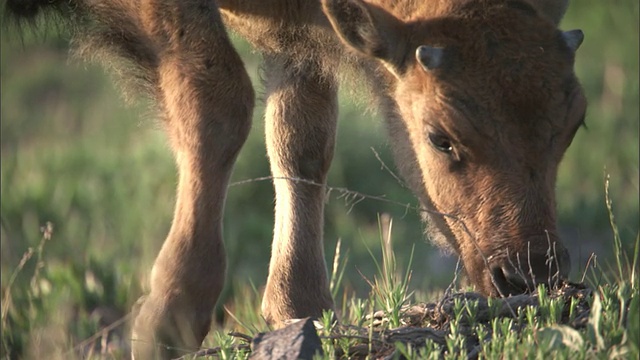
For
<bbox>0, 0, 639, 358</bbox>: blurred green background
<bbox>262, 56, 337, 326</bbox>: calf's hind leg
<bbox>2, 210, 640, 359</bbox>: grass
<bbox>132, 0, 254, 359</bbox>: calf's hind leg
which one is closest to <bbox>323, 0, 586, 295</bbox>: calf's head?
<bbox>2, 210, 640, 359</bbox>: grass

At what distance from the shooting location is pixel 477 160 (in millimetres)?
5516

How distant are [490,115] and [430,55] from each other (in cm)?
37

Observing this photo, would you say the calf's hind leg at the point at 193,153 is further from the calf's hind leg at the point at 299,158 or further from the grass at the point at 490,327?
the calf's hind leg at the point at 299,158

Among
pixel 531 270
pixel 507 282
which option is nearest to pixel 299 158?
pixel 507 282

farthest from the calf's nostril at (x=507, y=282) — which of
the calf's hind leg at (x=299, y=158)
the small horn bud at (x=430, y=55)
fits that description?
the calf's hind leg at (x=299, y=158)

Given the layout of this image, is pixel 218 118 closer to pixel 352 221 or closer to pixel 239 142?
pixel 239 142

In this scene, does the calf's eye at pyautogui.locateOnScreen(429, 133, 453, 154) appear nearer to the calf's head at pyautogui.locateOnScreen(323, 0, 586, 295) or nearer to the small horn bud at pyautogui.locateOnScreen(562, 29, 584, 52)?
the calf's head at pyautogui.locateOnScreen(323, 0, 586, 295)

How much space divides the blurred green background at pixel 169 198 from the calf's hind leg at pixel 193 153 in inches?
54.1

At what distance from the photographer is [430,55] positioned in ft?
18.1

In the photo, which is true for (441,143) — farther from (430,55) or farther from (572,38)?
(572,38)

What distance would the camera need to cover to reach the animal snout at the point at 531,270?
516cm

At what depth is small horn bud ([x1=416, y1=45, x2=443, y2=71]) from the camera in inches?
218

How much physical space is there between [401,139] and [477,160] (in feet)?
2.07

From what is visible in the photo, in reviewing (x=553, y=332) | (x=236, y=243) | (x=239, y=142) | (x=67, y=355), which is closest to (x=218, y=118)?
(x=239, y=142)
